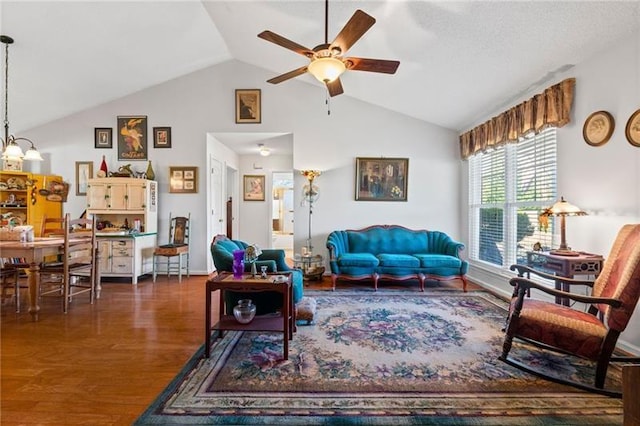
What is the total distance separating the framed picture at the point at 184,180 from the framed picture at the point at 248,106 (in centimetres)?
125

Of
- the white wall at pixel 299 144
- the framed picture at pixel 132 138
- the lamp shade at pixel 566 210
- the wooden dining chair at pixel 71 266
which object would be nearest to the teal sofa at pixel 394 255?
the white wall at pixel 299 144

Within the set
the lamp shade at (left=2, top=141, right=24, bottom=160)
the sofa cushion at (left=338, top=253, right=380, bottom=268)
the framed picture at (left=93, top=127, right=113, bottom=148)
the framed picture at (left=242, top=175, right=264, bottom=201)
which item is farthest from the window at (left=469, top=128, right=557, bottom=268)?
the framed picture at (left=93, top=127, right=113, bottom=148)

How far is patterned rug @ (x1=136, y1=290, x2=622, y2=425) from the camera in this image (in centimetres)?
174

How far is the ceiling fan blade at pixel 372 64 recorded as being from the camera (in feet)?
8.51

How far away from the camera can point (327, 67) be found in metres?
2.47

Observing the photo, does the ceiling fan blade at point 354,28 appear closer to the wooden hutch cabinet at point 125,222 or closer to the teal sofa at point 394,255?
the teal sofa at point 394,255

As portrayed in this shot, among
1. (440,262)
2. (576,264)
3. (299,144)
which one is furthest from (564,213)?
(299,144)

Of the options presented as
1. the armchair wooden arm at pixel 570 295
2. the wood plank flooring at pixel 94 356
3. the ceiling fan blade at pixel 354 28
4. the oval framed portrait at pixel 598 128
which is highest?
the ceiling fan blade at pixel 354 28

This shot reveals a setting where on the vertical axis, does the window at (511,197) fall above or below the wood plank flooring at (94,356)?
above

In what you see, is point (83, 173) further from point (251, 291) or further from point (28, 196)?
point (251, 291)

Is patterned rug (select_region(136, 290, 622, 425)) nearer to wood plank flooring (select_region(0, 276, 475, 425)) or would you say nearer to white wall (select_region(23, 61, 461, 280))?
wood plank flooring (select_region(0, 276, 475, 425))

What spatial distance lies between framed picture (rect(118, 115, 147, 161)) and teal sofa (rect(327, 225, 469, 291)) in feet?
12.3

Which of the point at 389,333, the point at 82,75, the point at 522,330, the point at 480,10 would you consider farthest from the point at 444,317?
the point at 82,75

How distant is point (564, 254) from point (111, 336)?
169 inches
